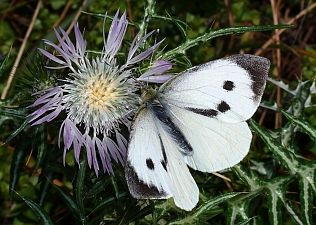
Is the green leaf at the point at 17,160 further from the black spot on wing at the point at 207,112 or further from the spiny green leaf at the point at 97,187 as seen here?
the black spot on wing at the point at 207,112

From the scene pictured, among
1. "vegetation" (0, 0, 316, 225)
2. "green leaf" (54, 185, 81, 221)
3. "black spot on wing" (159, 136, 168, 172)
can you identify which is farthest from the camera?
"green leaf" (54, 185, 81, 221)

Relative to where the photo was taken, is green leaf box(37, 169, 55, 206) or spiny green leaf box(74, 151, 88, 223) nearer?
spiny green leaf box(74, 151, 88, 223)

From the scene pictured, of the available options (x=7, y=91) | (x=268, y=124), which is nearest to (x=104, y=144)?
(x=7, y=91)

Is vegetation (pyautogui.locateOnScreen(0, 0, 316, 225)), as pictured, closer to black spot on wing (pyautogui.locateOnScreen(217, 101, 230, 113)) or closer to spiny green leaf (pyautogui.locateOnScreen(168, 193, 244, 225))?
spiny green leaf (pyautogui.locateOnScreen(168, 193, 244, 225))

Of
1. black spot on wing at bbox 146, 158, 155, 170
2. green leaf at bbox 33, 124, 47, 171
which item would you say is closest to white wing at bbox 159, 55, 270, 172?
black spot on wing at bbox 146, 158, 155, 170

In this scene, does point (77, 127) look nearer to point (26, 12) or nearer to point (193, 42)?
point (193, 42)

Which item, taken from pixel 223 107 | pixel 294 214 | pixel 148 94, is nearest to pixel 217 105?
pixel 223 107

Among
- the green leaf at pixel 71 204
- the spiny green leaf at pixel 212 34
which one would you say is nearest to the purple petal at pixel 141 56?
the spiny green leaf at pixel 212 34
